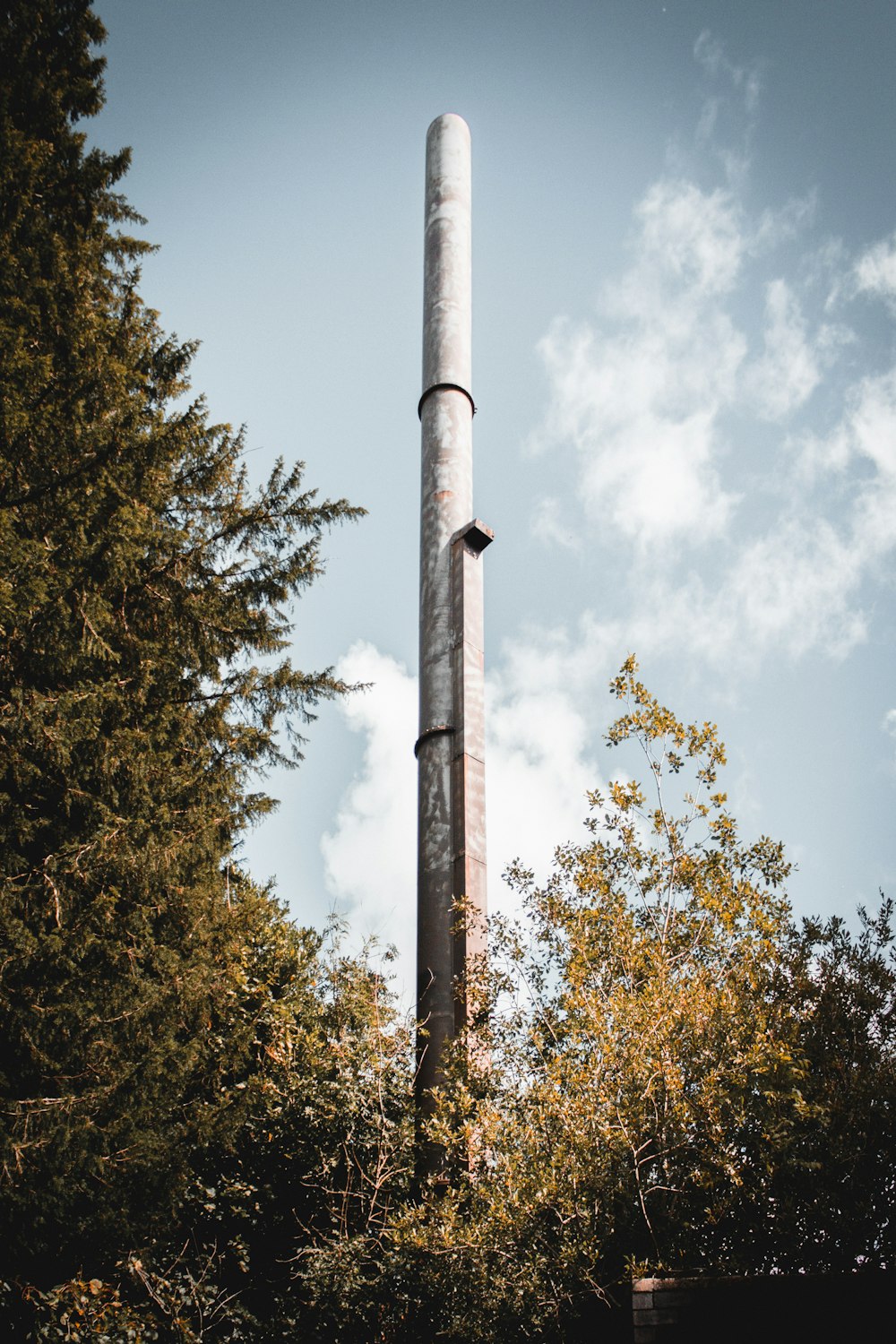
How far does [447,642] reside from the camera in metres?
9.03

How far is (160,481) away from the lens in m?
7.27

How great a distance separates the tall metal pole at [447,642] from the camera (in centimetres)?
755

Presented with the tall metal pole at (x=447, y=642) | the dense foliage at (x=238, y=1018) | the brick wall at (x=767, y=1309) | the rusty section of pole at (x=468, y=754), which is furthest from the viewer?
the tall metal pole at (x=447, y=642)

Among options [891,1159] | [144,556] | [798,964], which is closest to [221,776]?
[144,556]

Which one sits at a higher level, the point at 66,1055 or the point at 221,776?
the point at 221,776

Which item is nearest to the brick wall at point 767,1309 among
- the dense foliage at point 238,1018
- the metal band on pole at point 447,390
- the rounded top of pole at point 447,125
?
the dense foliage at point 238,1018

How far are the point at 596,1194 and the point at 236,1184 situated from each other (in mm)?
4055

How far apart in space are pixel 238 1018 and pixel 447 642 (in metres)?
3.87

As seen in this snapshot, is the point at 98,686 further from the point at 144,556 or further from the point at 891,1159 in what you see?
the point at 891,1159

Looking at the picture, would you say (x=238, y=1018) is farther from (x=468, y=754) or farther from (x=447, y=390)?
(x=447, y=390)

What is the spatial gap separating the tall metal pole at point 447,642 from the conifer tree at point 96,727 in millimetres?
1409

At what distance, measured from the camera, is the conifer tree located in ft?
18.2

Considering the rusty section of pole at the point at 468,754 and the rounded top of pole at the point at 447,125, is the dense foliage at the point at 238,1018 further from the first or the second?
the rounded top of pole at the point at 447,125

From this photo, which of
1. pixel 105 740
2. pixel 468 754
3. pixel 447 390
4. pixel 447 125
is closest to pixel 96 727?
pixel 105 740
